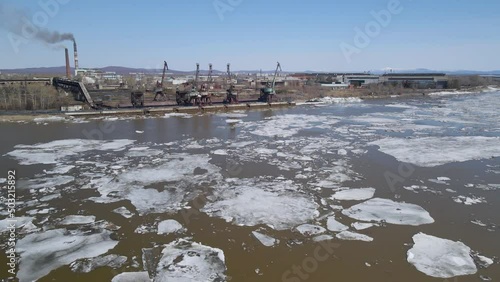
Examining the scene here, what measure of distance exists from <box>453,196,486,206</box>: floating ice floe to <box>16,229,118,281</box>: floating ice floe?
6667mm

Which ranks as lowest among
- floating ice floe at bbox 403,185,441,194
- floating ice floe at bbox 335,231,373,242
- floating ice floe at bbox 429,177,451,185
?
floating ice floe at bbox 335,231,373,242

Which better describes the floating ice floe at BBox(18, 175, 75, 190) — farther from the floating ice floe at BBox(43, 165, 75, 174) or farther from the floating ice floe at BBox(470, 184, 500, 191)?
the floating ice floe at BBox(470, 184, 500, 191)

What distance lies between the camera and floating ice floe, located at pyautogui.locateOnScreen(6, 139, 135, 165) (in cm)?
1027

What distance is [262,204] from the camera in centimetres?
675

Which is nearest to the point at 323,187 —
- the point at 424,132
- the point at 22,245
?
the point at 22,245

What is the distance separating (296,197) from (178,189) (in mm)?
2689

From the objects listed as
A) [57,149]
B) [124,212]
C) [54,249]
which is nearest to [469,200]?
[124,212]

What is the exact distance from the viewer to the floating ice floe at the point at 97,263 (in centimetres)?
448

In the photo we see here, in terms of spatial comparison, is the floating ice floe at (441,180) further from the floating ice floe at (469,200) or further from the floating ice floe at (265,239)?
the floating ice floe at (265,239)

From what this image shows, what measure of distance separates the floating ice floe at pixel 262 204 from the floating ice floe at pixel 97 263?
6.46ft

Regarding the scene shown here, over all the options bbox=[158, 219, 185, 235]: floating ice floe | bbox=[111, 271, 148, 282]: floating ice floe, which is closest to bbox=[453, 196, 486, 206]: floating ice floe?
bbox=[158, 219, 185, 235]: floating ice floe

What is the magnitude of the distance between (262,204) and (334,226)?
157cm

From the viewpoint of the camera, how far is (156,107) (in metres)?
24.7

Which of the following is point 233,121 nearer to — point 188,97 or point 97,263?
point 188,97
